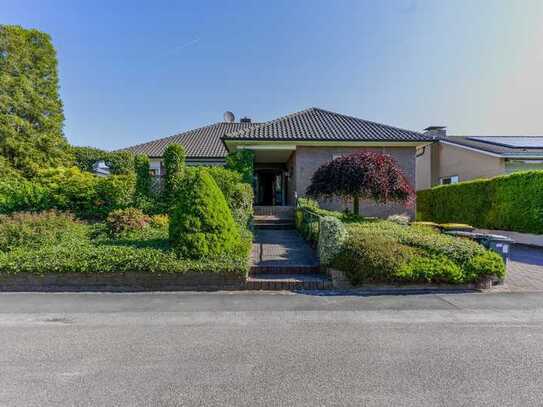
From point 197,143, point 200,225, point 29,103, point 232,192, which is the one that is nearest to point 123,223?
point 200,225

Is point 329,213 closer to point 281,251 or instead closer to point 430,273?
point 281,251

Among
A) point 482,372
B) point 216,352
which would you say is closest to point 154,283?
point 216,352

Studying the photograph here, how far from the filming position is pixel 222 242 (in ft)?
22.6

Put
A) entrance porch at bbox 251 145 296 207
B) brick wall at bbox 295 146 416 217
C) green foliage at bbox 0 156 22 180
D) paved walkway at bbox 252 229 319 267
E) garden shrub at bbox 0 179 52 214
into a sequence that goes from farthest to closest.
→ green foliage at bbox 0 156 22 180, entrance porch at bbox 251 145 296 207, brick wall at bbox 295 146 416 217, garden shrub at bbox 0 179 52 214, paved walkway at bbox 252 229 319 267

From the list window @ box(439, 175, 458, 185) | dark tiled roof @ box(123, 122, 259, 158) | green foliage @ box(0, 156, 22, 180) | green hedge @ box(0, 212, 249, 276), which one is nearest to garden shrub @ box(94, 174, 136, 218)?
green hedge @ box(0, 212, 249, 276)

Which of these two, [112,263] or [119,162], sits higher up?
[119,162]

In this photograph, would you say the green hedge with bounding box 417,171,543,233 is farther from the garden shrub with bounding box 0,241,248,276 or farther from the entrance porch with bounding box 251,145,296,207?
the garden shrub with bounding box 0,241,248,276

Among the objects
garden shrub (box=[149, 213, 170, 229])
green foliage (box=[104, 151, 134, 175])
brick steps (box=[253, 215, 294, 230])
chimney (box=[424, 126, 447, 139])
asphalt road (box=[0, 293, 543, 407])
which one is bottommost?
asphalt road (box=[0, 293, 543, 407])

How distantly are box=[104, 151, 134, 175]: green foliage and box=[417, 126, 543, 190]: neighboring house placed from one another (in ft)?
57.2

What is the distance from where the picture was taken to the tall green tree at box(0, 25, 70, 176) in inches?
768

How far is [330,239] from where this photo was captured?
23.2 ft

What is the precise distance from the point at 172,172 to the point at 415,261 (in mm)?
9111

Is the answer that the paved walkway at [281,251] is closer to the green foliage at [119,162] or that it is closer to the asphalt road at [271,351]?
the asphalt road at [271,351]

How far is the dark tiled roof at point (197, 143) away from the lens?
1997 centimetres
